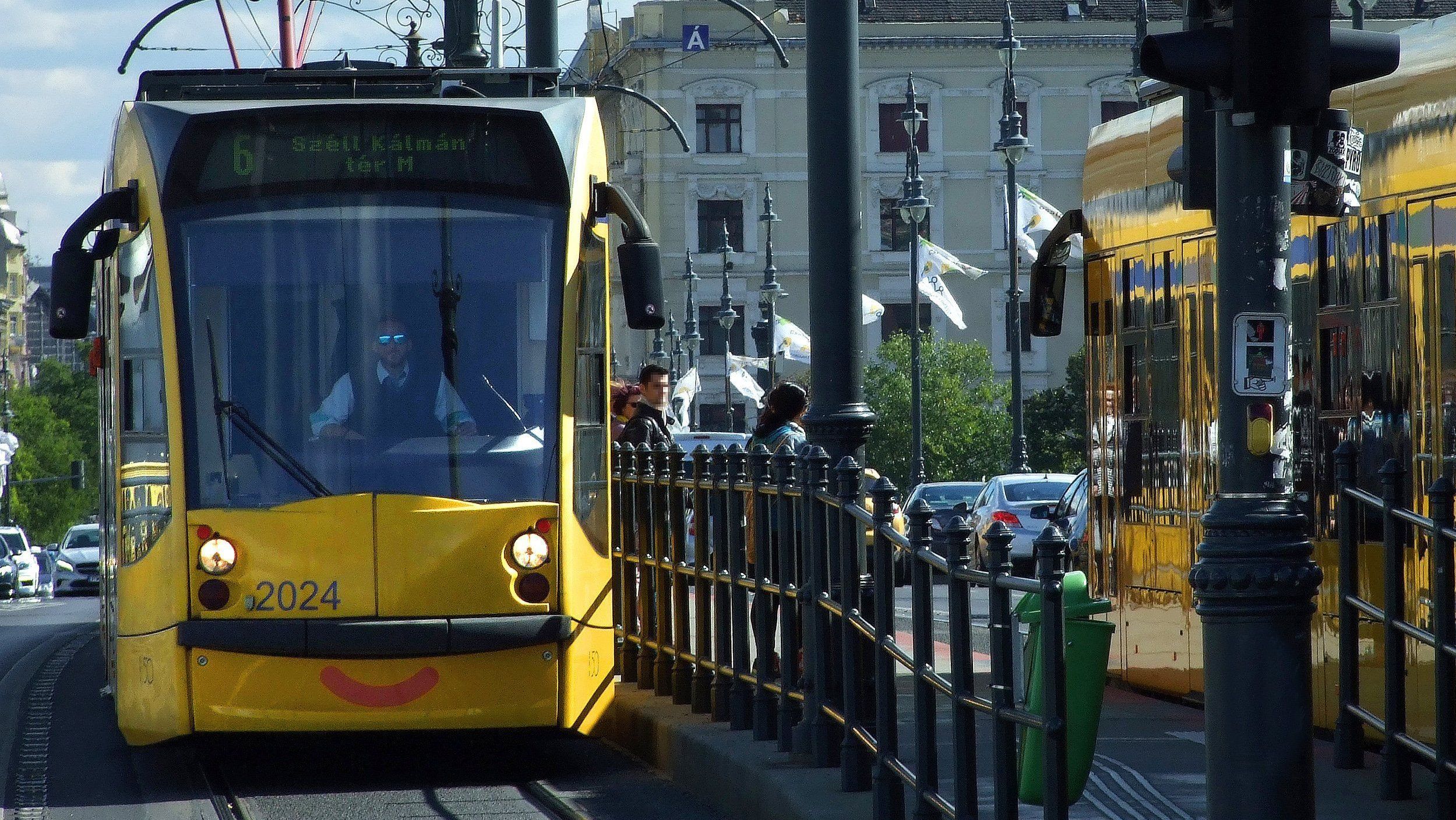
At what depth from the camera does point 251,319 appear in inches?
355

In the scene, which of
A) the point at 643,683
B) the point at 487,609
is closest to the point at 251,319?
the point at 487,609

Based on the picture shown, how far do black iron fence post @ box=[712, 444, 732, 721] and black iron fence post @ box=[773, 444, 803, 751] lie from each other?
937 mm

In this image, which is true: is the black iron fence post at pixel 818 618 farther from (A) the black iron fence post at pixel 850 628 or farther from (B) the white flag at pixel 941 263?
(B) the white flag at pixel 941 263

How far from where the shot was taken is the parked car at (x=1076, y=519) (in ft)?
42.3

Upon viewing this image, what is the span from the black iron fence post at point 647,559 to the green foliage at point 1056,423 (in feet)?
169

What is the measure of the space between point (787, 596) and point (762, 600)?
366 millimetres

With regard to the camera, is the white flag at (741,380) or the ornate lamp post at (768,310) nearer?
the ornate lamp post at (768,310)

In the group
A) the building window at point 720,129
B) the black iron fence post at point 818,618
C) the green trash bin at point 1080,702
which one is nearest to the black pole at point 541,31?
the black iron fence post at point 818,618

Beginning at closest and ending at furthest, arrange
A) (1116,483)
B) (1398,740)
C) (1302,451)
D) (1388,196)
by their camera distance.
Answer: (1398,740)
(1388,196)
(1302,451)
(1116,483)

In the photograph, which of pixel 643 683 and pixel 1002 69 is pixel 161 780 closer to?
pixel 643 683

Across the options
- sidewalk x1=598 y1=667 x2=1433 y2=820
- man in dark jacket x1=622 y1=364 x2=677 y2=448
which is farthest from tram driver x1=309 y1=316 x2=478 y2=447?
man in dark jacket x1=622 y1=364 x2=677 y2=448

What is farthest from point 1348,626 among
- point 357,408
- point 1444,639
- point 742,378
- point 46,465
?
point 46,465

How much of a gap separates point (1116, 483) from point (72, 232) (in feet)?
18.5

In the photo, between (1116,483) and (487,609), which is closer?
(487,609)
